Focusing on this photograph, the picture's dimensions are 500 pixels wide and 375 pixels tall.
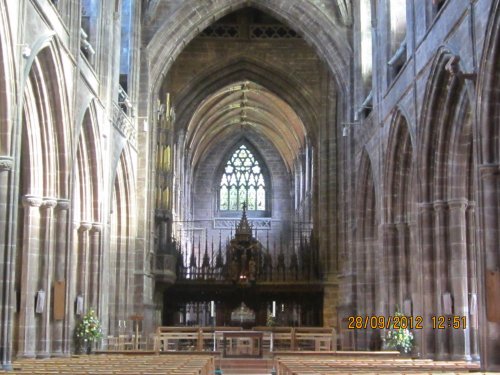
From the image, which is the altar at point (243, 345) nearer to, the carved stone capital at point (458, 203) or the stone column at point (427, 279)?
the stone column at point (427, 279)

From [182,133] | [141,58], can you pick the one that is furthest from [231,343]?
[182,133]

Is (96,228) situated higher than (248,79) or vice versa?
(248,79)

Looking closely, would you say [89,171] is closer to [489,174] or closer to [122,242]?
[122,242]

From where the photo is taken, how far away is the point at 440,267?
20031mm

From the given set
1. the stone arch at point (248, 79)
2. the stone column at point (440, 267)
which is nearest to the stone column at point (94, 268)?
the stone column at point (440, 267)

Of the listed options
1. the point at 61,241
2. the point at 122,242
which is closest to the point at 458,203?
the point at 61,241

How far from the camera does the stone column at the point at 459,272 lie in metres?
19.4

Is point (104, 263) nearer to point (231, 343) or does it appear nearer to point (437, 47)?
point (231, 343)

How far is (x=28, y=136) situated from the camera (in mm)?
19844

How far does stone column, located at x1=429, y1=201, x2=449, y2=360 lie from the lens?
19922mm

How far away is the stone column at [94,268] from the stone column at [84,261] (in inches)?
7.7

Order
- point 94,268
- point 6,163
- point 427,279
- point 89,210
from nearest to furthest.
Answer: point 6,163
point 427,279
point 94,268
point 89,210

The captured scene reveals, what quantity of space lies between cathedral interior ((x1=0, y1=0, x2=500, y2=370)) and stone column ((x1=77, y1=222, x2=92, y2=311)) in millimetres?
63

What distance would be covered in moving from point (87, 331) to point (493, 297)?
11267 millimetres
